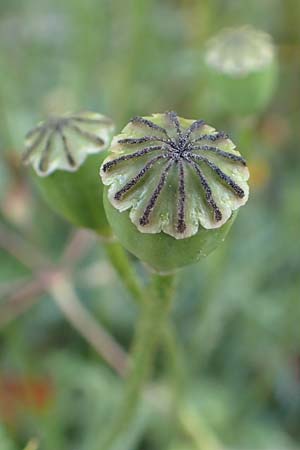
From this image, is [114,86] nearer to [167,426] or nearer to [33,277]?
[33,277]

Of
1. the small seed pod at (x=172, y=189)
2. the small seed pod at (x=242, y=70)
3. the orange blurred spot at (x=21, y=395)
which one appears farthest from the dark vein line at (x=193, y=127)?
the orange blurred spot at (x=21, y=395)

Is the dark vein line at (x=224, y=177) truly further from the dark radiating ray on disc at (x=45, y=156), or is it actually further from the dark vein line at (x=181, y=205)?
the dark radiating ray on disc at (x=45, y=156)

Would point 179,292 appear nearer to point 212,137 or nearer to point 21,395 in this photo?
point 21,395

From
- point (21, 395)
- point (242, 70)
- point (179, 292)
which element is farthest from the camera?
point (179, 292)

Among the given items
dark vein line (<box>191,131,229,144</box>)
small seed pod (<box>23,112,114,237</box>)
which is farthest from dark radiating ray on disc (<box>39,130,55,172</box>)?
dark vein line (<box>191,131,229,144</box>)

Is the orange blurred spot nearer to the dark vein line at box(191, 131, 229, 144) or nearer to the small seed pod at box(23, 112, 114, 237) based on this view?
the small seed pod at box(23, 112, 114, 237)

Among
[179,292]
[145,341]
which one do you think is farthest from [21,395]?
[145,341]
